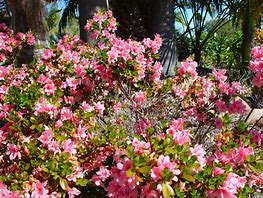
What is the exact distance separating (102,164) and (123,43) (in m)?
1.00

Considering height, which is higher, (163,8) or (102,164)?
(163,8)

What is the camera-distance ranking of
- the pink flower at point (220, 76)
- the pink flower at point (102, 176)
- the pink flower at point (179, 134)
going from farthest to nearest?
1. the pink flower at point (220, 76)
2. the pink flower at point (102, 176)
3. the pink flower at point (179, 134)

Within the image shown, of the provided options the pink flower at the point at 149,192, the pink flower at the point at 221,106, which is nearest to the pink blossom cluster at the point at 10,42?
the pink flower at the point at 221,106

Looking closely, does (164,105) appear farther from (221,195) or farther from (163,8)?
(163,8)

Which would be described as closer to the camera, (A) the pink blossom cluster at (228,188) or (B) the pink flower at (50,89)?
(A) the pink blossom cluster at (228,188)

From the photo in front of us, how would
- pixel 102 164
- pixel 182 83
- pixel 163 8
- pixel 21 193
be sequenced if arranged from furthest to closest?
pixel 163 8
pixel 182 83
pixel 102 164
pixel 21 193

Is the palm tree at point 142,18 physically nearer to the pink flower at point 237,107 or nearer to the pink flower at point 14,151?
the pink flower at point 237,107

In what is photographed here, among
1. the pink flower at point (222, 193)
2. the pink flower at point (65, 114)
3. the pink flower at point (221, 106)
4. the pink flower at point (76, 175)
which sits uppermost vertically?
the pink flower at point (65, 114)

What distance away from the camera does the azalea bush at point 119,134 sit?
2.07 metres

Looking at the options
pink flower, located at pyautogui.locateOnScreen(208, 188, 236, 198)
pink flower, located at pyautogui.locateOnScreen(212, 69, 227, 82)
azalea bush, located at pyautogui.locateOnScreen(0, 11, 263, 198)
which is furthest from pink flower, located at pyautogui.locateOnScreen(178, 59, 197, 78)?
pink flower, located at pyautogui.locateOnScreen(208, 188, 236, 198)

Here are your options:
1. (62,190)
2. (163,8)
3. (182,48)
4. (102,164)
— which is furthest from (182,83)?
(182,48)

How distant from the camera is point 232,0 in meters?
12.5

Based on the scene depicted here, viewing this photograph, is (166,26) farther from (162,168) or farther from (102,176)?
(162,168)

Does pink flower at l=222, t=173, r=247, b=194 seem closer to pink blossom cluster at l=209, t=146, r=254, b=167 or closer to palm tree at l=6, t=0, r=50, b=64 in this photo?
pink blossom cluster at l=209, t=146, r=254, b=167
